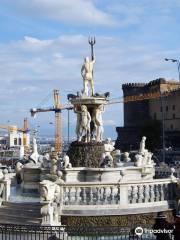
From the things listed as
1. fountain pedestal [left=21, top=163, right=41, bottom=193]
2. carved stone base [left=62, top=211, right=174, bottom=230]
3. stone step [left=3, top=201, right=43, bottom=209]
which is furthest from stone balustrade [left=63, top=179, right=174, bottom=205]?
fountain pedestal [left=21, top=163, right=41, bottom=193]

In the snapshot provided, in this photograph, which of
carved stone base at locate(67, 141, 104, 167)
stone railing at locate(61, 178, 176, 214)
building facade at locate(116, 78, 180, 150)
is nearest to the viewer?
stone railing at locate(61, 178, 176, 214)

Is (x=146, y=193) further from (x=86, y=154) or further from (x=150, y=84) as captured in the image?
(x=150, y=84)

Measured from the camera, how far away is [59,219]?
15945 millimetres

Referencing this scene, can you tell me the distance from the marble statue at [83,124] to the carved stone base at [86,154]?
41 cm

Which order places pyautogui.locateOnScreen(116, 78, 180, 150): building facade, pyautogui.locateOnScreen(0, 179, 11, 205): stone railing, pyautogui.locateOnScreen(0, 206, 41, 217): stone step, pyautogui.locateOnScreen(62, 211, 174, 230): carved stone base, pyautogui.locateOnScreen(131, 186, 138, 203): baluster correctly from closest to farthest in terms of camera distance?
pyautogui.locateOnScreen(0, 206, 41, 217): stone step < pyautogui.locateOnScreen(62, 211, 174, 230): carved stone base < pyautogui.locateOnScreen(131, 186, 138, 203): baluster < pyautogui.locateOnScreen(0, 179, 11, 205): stone railing < pyautogui.locateOnScreen(116, 78, 180, 150): building facade

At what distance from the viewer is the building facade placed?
9444 centimetres

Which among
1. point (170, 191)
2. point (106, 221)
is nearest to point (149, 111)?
point (170, 191)

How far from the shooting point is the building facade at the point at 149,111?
310 ft

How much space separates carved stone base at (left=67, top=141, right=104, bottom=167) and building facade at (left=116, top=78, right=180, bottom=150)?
65036 millimetres

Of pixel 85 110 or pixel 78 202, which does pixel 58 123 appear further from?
pixel 78 202

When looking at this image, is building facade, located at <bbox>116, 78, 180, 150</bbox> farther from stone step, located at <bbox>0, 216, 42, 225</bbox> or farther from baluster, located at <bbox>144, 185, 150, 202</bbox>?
stone step, located at <bbox>0, 216, 42, 225</bbox>

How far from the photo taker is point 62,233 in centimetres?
1331

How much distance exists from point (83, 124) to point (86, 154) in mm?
1461

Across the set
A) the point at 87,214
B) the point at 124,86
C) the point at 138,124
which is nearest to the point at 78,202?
the point at 87,214
